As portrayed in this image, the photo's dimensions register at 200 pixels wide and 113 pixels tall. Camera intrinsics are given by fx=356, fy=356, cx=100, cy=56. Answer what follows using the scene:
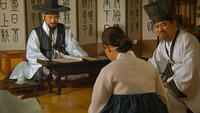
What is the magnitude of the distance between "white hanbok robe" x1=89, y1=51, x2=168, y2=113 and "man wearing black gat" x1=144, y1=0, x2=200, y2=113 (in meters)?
1.08

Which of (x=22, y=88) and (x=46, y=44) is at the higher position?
(x=46, y=44)

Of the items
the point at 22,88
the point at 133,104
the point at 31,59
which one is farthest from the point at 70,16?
the point at 133,104

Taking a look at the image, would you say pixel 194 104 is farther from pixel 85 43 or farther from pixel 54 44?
pixel 85 43

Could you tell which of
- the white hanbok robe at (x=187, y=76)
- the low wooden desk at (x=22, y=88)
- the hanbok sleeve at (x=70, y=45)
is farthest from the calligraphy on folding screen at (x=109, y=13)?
the white hanbok robe at (x=187, y=76)

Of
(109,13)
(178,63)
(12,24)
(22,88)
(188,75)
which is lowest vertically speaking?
(22,88)

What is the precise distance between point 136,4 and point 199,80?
4121 mm

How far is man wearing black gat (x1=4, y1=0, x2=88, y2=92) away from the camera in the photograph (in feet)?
18.5

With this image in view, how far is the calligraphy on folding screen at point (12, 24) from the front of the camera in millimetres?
6359

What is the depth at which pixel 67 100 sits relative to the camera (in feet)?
16.7

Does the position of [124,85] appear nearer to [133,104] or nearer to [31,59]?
[133,104]

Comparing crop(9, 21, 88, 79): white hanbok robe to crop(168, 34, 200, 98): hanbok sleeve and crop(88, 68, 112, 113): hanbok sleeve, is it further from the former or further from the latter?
crop(88, 68, 112, 113): hanbok sleeve

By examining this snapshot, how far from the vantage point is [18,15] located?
640 centimetres

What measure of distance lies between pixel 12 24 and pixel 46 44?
1003 millimetres

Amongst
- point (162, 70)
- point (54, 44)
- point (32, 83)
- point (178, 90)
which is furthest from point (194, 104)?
point (54, 44)
